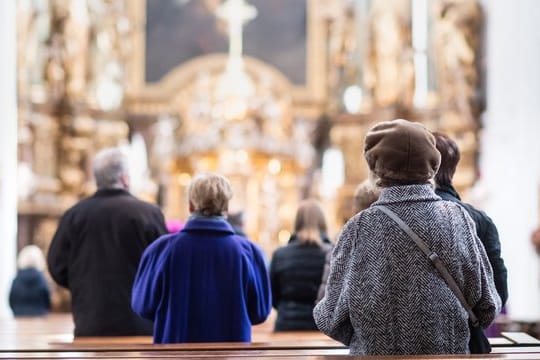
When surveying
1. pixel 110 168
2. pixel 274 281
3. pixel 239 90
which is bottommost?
pixel 274 281

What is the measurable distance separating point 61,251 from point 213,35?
14.5 meters

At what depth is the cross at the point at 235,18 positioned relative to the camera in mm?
19312

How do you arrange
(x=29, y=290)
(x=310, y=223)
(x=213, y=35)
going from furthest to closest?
(x=213, y=35), (x=29, y=290), (x=310, y=223)

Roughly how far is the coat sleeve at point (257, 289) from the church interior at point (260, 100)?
8.59 m

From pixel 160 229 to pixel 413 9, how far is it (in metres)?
13.5

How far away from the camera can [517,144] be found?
523 inches

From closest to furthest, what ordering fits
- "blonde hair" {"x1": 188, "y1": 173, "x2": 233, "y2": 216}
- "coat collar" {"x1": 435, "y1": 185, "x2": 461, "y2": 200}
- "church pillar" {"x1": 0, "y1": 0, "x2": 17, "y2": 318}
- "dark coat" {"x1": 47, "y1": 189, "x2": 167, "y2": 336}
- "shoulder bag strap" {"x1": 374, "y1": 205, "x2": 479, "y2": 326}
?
"shoulder bag strap" {"x1": 374, "y1": 205, "x2": 479, "y2": 326}
"coat collar" {"x1": 435, "y1": 185, "x2": 461, "y2": 200}
"blonde hair" {"x1": 188, "y1": 173, "x2": 233, "y2": 216}
"dark coat" {"x1": 47, "y1": 189, "x2": 167, "y2": 336}
"church pillar" {"x1": 0, "y1": 0, "x2": 17, "y2": 318}

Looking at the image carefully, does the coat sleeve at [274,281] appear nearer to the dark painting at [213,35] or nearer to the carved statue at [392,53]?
the carved statue at [392,53]

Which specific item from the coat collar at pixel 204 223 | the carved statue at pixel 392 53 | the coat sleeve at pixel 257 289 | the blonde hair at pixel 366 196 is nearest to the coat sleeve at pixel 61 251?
the coat collar at pixel 204 223

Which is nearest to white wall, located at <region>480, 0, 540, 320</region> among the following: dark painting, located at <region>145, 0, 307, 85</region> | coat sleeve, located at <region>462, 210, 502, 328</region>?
dark painting, located at <region>145, 0, 307, 85</region>

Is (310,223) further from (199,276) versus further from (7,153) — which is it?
(7,153)

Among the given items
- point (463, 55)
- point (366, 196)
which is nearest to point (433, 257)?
point (366, 196)

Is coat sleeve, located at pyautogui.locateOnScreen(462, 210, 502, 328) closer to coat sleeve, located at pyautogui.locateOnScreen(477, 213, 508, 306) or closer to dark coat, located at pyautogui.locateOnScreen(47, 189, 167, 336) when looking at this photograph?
coat sleeve, located at pyautogui.locateOnScreen(477, 213, 508, 306)

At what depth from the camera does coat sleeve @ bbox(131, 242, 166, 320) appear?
187 inches
